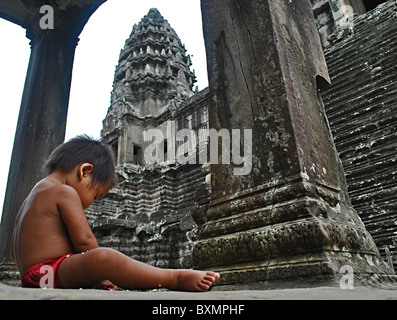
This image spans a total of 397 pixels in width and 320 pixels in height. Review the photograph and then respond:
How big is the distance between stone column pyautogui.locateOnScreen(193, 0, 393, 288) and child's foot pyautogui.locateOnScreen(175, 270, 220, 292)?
31 centimetres

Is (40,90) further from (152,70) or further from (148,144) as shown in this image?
(152,70)

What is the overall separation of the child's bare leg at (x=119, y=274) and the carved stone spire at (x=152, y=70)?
16.9 metres

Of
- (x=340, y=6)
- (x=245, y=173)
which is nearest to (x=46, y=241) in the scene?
(x=245, y=173)

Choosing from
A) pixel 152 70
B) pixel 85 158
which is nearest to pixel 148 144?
pixel 152 70

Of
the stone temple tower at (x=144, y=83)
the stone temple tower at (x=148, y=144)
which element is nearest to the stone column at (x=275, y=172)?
the stone temple tower at (x=148, y=144)

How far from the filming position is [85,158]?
1460 mm

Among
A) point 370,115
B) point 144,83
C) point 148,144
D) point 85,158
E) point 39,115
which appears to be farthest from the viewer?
point 144,83

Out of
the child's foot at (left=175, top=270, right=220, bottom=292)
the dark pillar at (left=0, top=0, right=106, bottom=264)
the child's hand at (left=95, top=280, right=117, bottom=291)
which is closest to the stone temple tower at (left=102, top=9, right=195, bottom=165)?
the dark pillar at (left=0, top=0, right=106, bottom=264)

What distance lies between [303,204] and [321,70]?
1.25 meters

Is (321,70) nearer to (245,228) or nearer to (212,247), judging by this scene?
(245,228)

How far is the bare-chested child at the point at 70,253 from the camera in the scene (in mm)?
1084

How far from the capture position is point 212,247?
1608 mm

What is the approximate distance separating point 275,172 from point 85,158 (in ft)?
3.05

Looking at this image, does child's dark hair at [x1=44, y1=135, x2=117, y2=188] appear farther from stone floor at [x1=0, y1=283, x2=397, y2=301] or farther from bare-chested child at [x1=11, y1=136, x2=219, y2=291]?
stone floor at [x1=0, y1=283, x2=397, y2=301]
